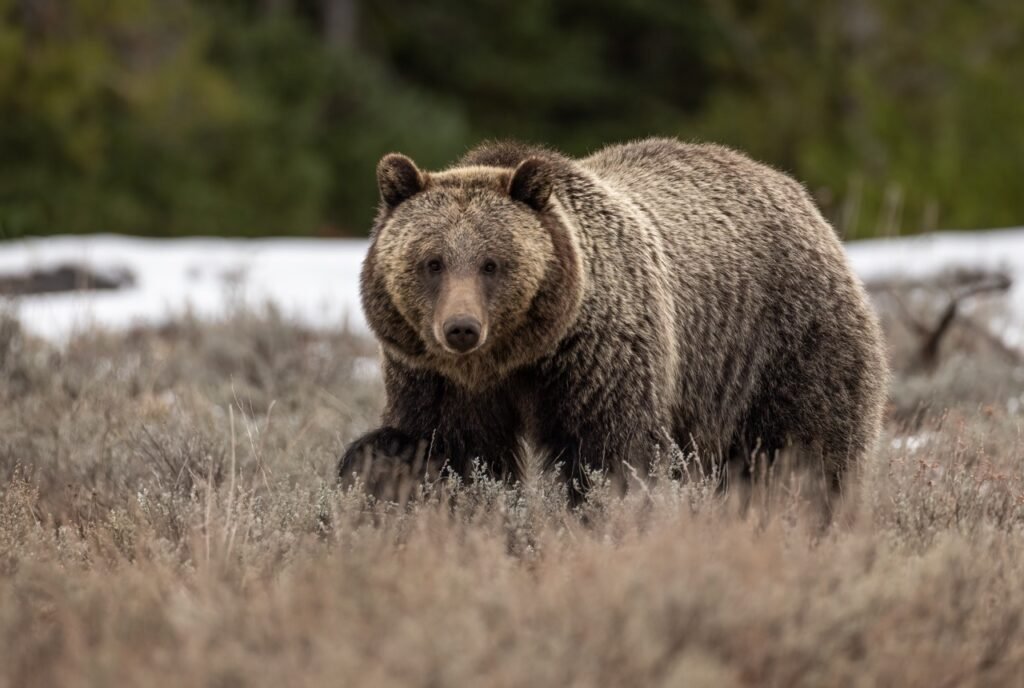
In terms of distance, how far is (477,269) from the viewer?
182 inches

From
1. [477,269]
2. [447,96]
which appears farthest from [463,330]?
[447,96]

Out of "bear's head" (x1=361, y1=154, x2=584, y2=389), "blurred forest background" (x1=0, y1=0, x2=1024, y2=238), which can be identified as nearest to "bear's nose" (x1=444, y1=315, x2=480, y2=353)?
"bear's head" (x1=361, y1=154, x2=584, y2=389)

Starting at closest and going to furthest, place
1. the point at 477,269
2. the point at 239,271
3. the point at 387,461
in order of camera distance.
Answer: the point at 477,269 → the point at 387,461 → the point at 239,271

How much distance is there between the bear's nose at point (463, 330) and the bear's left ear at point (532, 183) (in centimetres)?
60

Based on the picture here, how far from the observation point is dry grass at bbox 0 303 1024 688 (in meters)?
2.80

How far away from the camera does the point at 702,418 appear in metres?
5.30

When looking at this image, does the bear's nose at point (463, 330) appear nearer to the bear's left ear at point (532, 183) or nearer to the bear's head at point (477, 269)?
the bear's head at point (477, 269)

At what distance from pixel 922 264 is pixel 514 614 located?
8432 mm

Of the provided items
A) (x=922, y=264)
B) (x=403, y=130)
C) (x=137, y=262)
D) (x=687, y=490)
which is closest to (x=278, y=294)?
(x=137, y=262)

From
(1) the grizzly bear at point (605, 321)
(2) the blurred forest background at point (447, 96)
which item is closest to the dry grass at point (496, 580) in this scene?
(1) the grizzly bear at point (605, 321)

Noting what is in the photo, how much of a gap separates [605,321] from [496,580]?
5.68ft

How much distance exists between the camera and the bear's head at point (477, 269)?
4641 millimetres

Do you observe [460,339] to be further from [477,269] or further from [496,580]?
[496,580]

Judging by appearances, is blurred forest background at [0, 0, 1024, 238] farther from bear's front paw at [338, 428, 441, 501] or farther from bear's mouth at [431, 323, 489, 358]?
bear's mouth at [431, 323, 489, 358]
